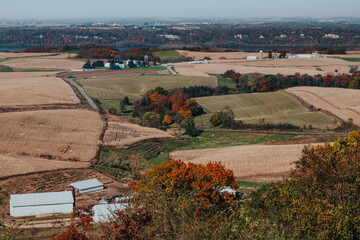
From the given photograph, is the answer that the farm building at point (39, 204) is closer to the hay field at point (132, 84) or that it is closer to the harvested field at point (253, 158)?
the harvested field at point (253, 158)

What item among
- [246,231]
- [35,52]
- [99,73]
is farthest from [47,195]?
[35,52]

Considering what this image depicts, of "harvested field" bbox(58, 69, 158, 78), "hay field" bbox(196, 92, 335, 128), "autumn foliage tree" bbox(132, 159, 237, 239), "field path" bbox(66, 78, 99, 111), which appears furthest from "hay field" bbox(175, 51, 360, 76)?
"autumn foliage tree" bbox(132, 159, 237, 239)

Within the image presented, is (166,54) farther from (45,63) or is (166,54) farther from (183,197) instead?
(183,197)

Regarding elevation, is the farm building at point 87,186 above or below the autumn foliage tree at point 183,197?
below

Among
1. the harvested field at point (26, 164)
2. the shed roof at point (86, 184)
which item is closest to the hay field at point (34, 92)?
the harvested field at point (26, 164)

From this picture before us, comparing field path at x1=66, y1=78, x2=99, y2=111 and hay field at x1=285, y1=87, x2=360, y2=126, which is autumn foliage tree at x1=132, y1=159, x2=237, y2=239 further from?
field path at x1=66, y1=78, x2=99, y2=111

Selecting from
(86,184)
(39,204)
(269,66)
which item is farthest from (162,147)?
(269,66)
